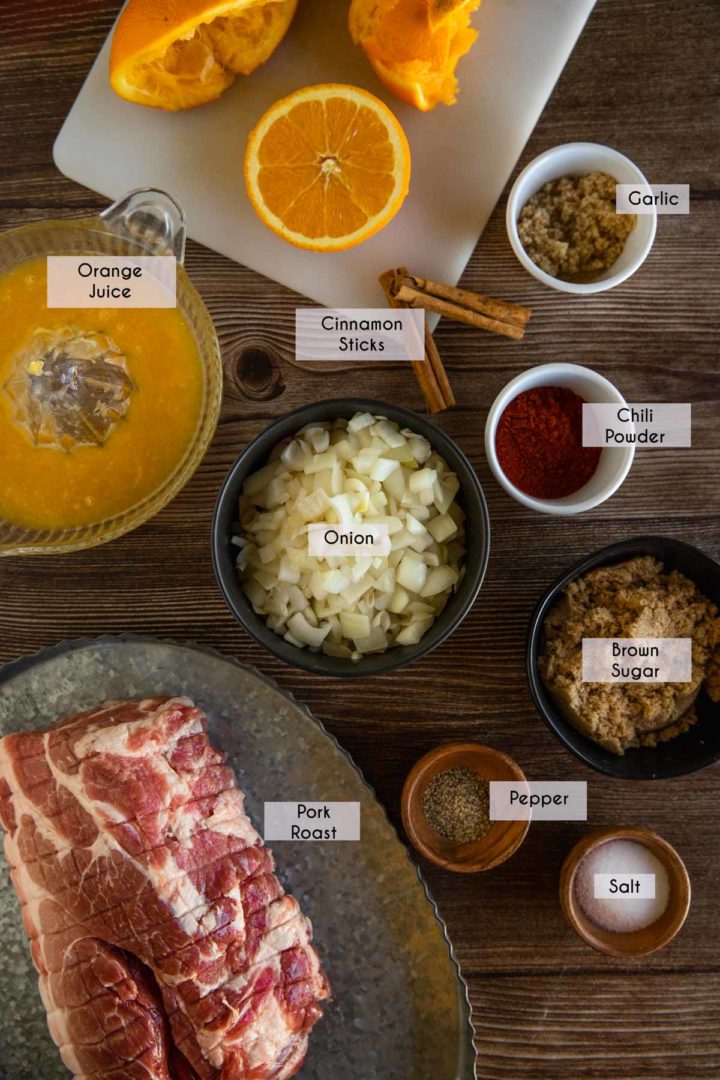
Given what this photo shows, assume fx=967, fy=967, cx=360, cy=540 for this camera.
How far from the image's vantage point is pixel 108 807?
1.55 meters

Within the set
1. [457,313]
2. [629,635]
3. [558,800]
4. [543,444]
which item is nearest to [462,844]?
[558,800]

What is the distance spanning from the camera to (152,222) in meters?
1.61

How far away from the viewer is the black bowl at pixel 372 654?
1.56 m

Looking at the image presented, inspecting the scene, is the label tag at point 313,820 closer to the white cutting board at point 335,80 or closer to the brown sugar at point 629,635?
the brown sugar at point 629,635

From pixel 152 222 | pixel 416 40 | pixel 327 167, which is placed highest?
pixel 416 40

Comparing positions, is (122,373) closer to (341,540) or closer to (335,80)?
(341,540)

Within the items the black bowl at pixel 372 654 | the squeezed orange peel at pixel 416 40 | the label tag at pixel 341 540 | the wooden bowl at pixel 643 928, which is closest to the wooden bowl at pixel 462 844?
the wooden bowl at pixel 643 928

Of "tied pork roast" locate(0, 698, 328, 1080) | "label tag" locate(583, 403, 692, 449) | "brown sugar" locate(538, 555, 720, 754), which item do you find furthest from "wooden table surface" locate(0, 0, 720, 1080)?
"tied pork roast" locate(0, 698, 328, 1080)

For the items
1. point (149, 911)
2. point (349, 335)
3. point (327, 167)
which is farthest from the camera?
point (349, 335)

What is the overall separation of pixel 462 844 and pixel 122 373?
0.99m

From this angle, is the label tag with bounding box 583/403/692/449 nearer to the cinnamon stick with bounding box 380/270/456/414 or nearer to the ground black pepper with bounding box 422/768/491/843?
the cinnamon stick with bounding box 380/270/456/414

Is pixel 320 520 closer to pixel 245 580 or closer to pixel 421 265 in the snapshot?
pixel 245 580

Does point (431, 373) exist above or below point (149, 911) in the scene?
above

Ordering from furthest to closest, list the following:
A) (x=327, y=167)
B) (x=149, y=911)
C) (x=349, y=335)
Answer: (x=349, y=335) → (x=327, y=167) → (x=149, y=911)
